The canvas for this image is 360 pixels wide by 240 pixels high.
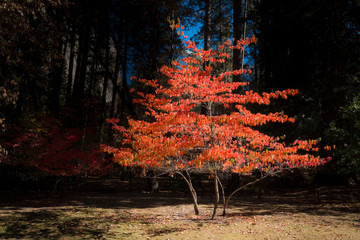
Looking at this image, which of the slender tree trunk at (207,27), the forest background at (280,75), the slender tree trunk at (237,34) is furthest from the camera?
the slender tree trunk at (207,27)

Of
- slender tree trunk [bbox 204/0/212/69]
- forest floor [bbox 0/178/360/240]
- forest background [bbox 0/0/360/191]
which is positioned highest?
slender tree trunk [bbox 204/0/212/69]

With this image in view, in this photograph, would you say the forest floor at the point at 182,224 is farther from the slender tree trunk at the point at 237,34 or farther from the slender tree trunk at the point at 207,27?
the slender tree trunk at the point at 207,27

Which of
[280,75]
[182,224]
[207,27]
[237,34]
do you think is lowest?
[182,224]

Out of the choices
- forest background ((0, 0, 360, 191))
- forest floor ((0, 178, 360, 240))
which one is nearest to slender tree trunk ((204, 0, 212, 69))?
forest background ((0, 0, 360, 191))

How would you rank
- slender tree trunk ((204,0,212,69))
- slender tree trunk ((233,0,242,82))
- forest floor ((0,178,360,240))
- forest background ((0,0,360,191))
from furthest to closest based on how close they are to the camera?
1. slender tree trunk ((204,0,212,69))
2. slender tree trunk ((233,0,242,82))
3. forest background ((0,0,360,191))
4. forest floor ((0,178,360,240))

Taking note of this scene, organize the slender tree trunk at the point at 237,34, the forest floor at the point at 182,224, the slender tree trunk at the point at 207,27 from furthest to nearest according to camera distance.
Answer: the slender tree trunk at the point at 207,27, the slender tree trunk at the point at 237,34, the forest floor at the point at 182,224

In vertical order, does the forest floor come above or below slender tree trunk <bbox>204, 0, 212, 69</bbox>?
below

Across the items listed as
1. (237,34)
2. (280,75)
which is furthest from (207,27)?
(280,75)

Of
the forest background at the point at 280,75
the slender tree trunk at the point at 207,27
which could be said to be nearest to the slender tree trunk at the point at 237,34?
the forest background at the point at 280,75

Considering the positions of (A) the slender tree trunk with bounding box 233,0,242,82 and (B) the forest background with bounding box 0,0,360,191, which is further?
(A) the slender tree trunk with bounding box 233,0,242,82

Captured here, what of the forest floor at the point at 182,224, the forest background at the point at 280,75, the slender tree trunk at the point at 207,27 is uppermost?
the slender tree trunk at the point at 207,27

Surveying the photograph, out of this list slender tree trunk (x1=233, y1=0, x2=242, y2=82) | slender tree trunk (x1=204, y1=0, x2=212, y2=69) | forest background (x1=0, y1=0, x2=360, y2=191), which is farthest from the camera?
slender tree trunk (x1=204, y1=0, x2=212, y2=69)

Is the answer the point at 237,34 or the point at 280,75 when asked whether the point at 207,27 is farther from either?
the point at 280,75

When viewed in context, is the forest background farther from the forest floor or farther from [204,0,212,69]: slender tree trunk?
the forest floor
